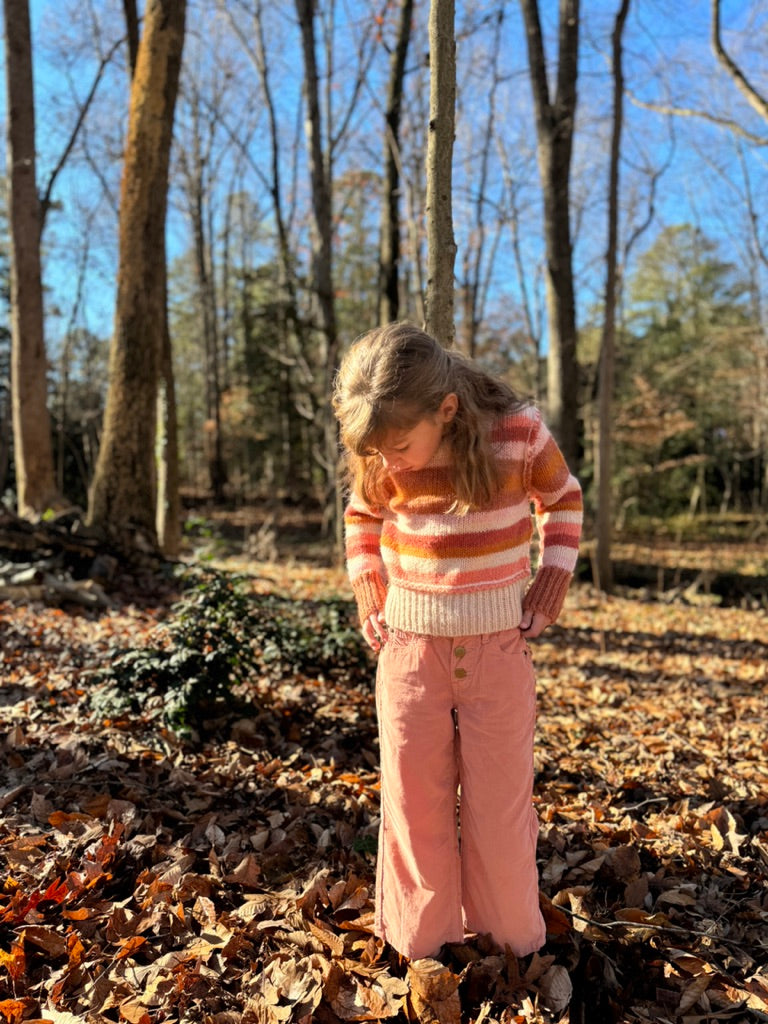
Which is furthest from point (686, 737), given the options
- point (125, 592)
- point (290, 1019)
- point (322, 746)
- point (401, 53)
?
point (401, 53)

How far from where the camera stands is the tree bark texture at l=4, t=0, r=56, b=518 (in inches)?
317

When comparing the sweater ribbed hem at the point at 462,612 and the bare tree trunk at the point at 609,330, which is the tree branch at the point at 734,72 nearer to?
the bare tree trunk at the point at 609,330

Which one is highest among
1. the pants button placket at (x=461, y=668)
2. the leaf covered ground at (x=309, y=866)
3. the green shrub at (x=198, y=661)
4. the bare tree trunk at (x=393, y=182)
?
the bare tree trunk at (x=393, y=182)

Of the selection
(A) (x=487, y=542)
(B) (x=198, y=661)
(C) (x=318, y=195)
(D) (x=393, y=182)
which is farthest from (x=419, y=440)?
(C) (x=318, y=195)

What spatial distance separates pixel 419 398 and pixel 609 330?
24.2ft

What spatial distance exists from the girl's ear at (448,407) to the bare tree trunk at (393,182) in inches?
290

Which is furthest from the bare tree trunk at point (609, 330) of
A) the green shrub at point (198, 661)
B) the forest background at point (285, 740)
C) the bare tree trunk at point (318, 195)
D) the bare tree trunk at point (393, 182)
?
the green shrub at point (198, 661)

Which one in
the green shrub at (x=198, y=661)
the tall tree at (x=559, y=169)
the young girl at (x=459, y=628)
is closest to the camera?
the young girl at (x=459, y=628)

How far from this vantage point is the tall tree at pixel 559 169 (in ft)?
31.6

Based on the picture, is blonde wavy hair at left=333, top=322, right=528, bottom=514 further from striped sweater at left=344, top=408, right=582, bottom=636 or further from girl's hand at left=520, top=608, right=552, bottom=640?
girl's hand at left=520, top=608, right=552, bottom=640

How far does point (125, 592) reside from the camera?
6184mm

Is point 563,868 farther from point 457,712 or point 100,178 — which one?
point 100,178

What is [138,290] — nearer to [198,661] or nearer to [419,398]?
[198,661]

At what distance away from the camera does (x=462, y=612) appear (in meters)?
1.92
